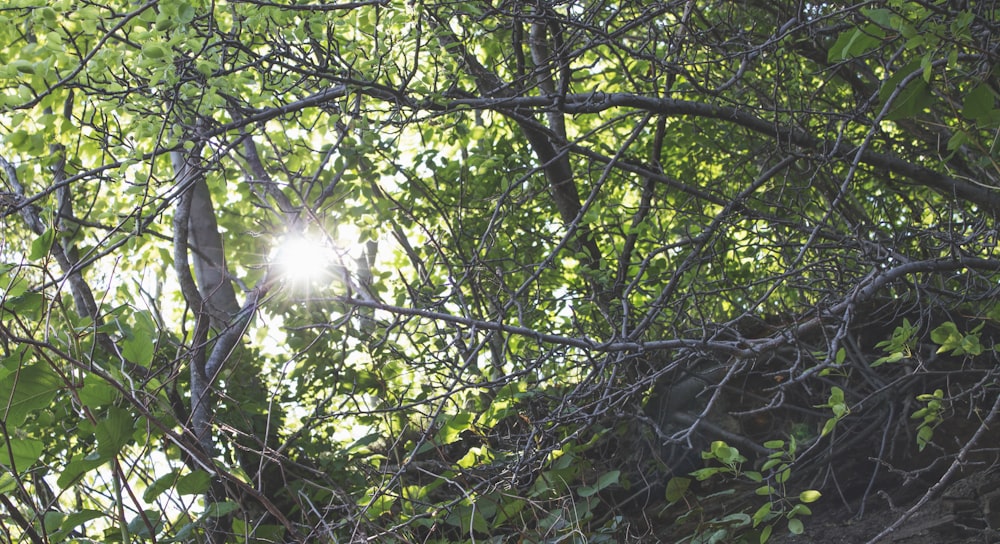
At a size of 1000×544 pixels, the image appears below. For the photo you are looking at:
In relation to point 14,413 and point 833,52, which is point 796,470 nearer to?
point 833,52

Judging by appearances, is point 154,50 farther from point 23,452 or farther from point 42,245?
point 23,452

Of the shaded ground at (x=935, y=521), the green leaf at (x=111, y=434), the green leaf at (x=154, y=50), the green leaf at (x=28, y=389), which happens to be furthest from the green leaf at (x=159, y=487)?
the shaded ground at (x=935, y=521)

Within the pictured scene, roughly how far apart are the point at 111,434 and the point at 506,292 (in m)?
1.39

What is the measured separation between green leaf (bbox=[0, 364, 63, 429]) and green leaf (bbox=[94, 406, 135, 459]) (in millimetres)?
170

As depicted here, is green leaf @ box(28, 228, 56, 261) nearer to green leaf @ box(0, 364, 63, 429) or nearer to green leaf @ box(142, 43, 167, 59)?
green leaf @ box(0, 364, 63, 429)

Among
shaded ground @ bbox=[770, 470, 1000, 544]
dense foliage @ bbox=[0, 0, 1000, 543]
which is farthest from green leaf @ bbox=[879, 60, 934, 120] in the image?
shaded ground @ bbox=[770, 470, 1000, 544]

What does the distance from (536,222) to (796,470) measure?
1969mm

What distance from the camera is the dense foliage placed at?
245 cm

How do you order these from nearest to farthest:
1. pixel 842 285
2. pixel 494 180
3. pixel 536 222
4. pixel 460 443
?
1. pixel 842 285
2. pixel 460 443
3. pixel 494 180
4. pixel 536 222

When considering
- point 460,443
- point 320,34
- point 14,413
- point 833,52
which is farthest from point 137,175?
point 833,52

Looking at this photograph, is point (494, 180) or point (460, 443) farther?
point (494, 180)

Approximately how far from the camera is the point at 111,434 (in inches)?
84.4

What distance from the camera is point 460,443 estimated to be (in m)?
3.98

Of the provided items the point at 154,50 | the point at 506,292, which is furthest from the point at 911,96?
the point at 154,50
